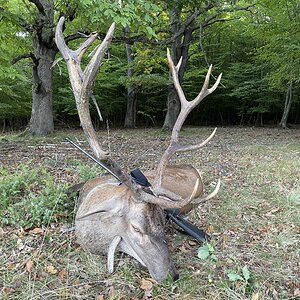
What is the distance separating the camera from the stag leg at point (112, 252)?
2.85 metres

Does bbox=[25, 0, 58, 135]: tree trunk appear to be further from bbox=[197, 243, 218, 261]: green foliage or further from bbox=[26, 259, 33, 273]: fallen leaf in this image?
bbox=[197, 243, 218, 261]: green foliage

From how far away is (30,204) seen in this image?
376cm

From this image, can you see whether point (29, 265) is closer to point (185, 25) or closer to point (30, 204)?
point (30, 204)

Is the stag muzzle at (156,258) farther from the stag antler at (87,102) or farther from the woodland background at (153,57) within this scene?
the woodland background at (153,57)

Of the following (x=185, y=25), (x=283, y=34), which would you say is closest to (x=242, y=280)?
(x=283, y=34)

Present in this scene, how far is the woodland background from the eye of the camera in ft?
27.8

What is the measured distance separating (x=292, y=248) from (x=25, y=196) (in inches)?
108

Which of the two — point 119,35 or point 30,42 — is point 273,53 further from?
point 30,42

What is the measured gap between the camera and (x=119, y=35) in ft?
35.5

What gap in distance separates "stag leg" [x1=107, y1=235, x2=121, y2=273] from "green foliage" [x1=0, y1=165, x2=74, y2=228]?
0.91 metres

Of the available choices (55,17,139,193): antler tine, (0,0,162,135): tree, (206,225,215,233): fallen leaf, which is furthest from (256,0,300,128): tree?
(55,17,139,193): antler tine

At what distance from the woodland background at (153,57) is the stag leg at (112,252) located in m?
1.52

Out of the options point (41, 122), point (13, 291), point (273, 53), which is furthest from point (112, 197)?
point (273, 53)

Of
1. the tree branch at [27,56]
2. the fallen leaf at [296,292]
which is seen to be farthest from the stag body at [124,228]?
the tree branch at [27,56]
